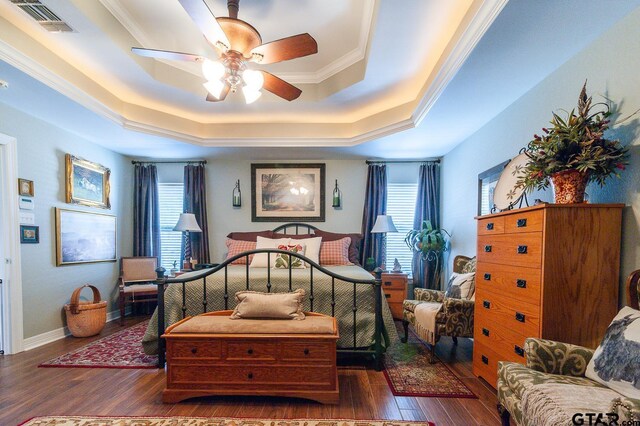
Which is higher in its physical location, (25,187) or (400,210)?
(25,187)

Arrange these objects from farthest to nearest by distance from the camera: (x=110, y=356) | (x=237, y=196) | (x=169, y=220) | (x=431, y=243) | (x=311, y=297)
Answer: (x=169, y=220) < (x=237, y=196) < (x=431, y=243) < (x=110, y=356) < (x=311, y=297)

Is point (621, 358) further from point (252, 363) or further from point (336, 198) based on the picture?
point (336, 198)

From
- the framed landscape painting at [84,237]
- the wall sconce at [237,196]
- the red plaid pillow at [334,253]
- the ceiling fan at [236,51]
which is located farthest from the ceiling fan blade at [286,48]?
the framed landscape painting at [84,237]

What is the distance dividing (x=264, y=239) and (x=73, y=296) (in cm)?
237

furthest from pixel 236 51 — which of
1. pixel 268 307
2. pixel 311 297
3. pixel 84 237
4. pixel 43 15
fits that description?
pixel 84 237

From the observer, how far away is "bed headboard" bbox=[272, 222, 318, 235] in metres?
4.74

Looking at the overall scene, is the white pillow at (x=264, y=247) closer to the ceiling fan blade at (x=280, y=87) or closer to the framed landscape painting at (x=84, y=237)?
the ceiling fan blade at (x=280, y=87)

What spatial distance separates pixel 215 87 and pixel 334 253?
102 inches

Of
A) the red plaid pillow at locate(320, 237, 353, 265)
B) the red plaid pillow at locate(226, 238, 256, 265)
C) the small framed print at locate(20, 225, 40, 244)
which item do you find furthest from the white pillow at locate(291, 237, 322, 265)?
the small framed print at locate(20, 225, 40, 244)

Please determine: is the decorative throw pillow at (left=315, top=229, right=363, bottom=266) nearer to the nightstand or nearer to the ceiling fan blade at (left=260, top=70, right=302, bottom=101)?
the nightstand

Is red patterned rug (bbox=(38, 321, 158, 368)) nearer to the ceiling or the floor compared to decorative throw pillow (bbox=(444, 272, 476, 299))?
nearer to the floor

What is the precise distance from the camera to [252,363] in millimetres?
2043

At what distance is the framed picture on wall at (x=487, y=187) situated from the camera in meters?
2.97

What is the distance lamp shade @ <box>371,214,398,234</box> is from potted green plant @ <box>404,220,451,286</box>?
0.39 metres
